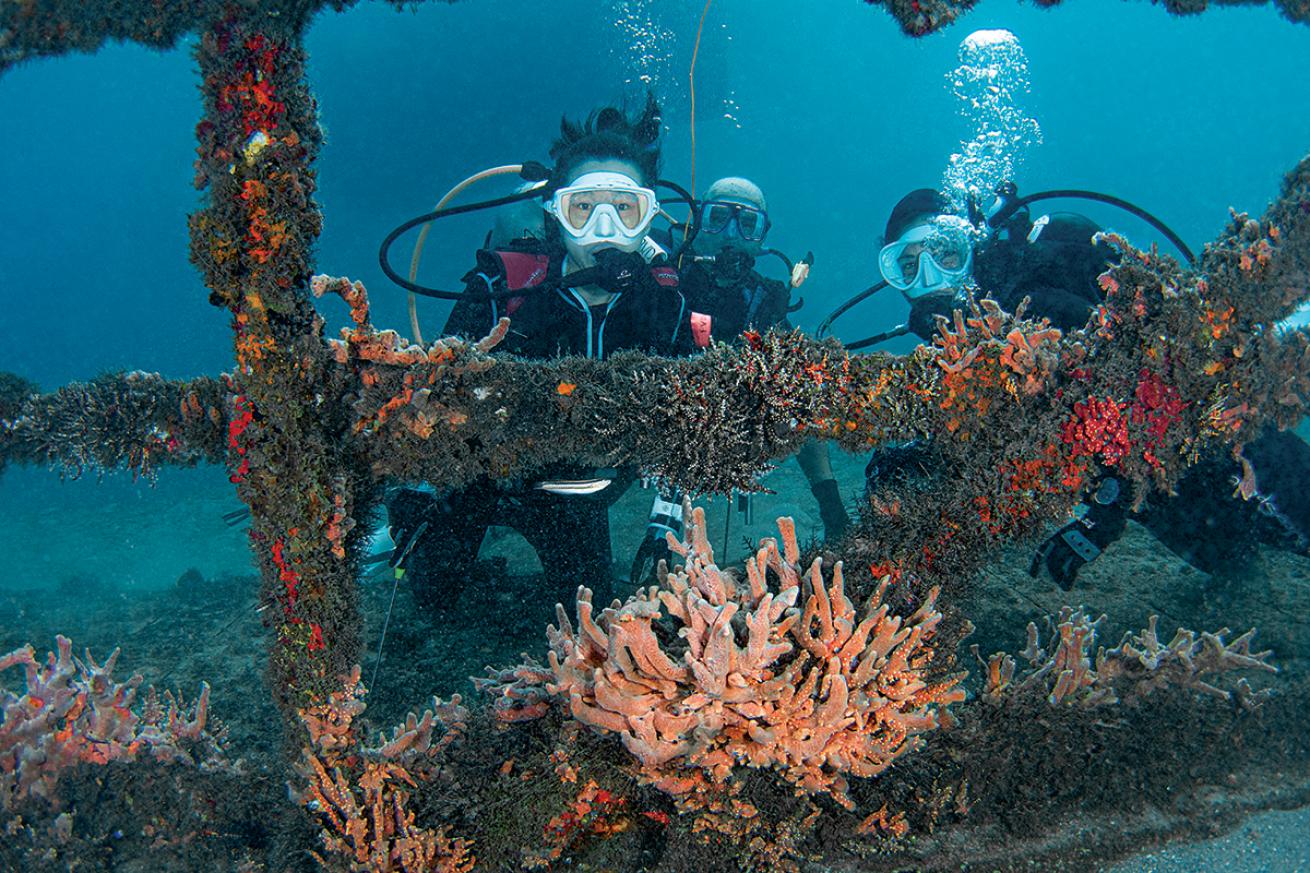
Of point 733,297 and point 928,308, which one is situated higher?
point 733,297

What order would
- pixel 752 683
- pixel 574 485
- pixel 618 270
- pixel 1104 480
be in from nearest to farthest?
pixel 752 683 → pixel 1104 480 → pixel 574 485 → pixel 618 270

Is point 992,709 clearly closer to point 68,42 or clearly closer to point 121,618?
point 68,42

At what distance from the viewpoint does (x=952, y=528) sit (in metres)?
3.17

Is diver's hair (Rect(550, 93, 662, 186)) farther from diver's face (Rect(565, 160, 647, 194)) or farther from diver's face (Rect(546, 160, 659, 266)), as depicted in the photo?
diver's face (Rect(546, 160, 659, 266))

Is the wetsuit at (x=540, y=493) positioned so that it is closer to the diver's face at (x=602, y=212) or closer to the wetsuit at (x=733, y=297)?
the diver's face at (x=602, y=212)

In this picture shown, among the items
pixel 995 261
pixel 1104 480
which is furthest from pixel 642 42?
pixel 1104 480

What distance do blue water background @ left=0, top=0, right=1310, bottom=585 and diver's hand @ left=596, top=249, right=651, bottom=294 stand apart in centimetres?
1532

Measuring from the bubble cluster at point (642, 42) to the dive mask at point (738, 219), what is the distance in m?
44.4

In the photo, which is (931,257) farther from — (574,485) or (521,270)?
(574,485)

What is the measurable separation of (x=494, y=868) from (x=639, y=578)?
3550 millimetres

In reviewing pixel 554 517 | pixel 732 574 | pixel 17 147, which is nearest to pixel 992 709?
pixel 732 574

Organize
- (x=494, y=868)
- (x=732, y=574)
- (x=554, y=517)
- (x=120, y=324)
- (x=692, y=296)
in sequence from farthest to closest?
(x=120, y=324), (x=692, y=296), (x=554, y=517), (x=732, y=574), (x=494, y=868)

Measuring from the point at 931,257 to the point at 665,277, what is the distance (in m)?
2.98

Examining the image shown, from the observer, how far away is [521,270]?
6266mm
